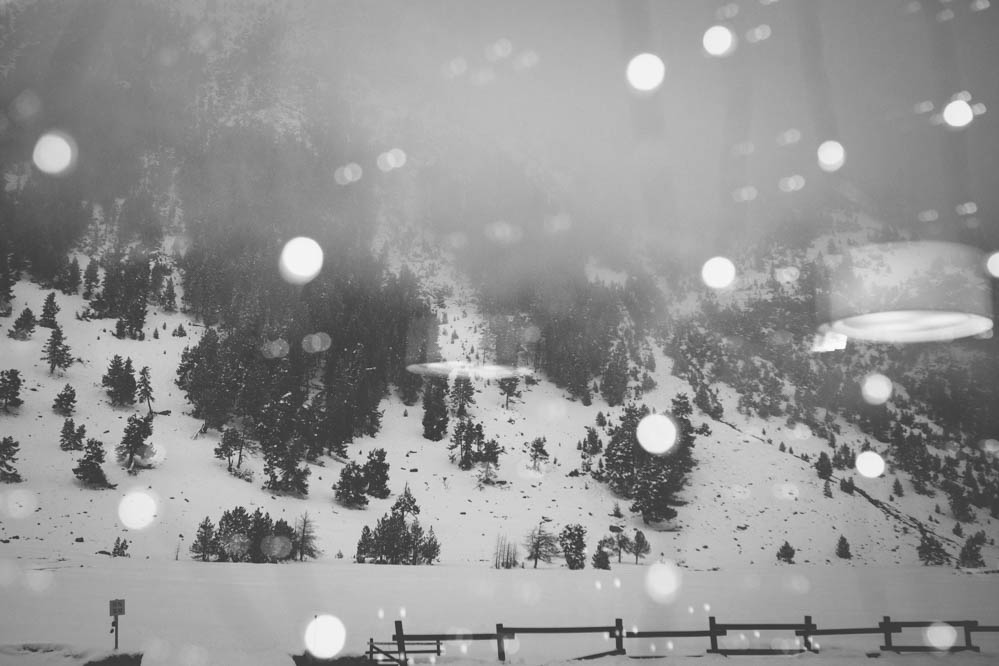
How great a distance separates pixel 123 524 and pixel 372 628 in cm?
3439

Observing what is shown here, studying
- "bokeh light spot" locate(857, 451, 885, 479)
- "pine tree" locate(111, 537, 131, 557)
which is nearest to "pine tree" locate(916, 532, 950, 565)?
"bokeh light spot" locate(857, 451, 885, 479)

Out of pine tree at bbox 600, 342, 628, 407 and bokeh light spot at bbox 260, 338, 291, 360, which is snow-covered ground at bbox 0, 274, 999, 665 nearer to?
pine tree at bbox 600, 342, 628, 407

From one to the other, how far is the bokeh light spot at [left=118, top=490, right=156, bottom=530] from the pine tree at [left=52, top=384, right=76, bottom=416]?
1585 centimetres

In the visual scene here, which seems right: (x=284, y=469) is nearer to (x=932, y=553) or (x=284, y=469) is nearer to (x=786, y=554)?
(x=786, y=554)

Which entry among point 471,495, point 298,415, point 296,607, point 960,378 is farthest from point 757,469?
point 960,378

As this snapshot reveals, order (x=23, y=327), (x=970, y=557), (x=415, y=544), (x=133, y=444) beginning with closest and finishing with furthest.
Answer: (x=415, y=544)
(x=133, y=444)
(x=970, y=557)
(x=23, y=327)

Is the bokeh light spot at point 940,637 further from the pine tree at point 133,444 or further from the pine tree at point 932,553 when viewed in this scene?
the pine tree at point 133,444

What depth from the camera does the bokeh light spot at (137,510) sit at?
4356cm

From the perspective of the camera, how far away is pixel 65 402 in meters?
54.9

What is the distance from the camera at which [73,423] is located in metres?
52.5

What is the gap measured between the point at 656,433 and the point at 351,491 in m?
41.7

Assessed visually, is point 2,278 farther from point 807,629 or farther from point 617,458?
point 807,629

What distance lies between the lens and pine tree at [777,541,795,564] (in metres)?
56.0

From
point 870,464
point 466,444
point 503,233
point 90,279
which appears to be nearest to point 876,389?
point 870,464
